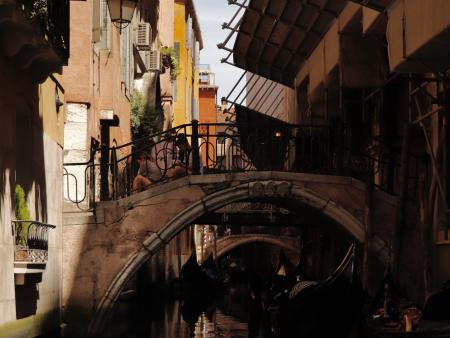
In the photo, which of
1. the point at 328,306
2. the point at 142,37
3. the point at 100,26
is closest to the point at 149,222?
the point at 328,306

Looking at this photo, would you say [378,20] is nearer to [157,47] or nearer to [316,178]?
[316,178]

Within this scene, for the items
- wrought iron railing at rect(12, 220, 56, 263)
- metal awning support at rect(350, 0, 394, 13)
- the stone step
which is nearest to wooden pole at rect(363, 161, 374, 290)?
metal awning support at rect(350, 0, 394, 13)

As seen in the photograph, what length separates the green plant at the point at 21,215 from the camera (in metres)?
11.2

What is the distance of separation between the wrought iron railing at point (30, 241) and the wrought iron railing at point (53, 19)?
177 cm

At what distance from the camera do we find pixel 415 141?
14.3m

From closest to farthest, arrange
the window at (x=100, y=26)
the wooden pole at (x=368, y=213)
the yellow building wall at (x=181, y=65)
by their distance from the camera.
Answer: the wooden pole at (x=368, y=213)
the window at (x=100, y=26)
the yellow building wall at (x=181, y=65)

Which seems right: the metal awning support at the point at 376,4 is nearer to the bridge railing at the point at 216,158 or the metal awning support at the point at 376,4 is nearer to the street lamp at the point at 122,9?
the bridge railing at the point at 216,158

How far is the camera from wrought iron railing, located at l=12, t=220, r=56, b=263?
11.1m

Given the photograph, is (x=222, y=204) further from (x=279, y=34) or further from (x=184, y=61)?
(x=184, y=61)

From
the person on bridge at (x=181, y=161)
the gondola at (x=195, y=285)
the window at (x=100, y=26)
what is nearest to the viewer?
the person on bridge at (x=181, y=161)

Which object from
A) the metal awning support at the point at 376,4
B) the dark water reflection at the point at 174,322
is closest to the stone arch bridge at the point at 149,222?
the metal awning support at the point at 376,4

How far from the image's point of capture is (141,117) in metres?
24.3

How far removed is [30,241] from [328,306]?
16.1 ft

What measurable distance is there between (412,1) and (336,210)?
410cm
